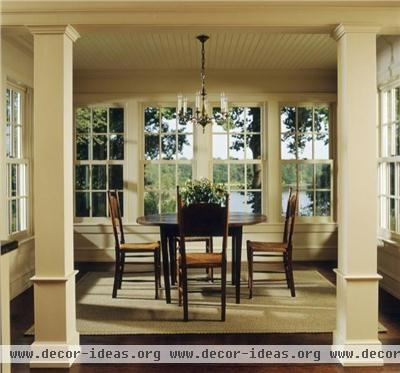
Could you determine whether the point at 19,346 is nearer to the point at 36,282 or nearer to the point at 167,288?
the point at 36,282

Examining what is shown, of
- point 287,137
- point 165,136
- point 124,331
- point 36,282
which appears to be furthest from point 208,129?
point 36,282

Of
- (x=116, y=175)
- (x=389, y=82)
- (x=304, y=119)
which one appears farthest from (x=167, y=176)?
(x=389, y=82)

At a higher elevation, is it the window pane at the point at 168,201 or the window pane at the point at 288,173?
the window pane at the point at 288,173

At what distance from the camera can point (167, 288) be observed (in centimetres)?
521

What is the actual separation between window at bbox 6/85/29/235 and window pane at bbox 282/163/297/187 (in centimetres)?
353

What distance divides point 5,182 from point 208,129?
312 cm

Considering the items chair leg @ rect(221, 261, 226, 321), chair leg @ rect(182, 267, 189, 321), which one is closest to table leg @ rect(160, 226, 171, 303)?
chair leg @ rect(182, 267, 189, 321)

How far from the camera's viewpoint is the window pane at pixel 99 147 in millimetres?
7590

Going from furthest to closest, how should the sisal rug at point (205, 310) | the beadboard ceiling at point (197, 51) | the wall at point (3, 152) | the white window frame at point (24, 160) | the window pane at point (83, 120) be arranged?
the window pane at point (83, 120) → the white window frame at point (24, 160) → the beadboard ceiling at point (197, 51) → the wall at point (3, 152) → the sisal rug at point (205, 310)

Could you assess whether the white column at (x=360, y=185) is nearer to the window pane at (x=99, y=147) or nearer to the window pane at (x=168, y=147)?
the window pane at (x=168, y=147)

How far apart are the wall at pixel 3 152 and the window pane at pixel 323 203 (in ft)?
13.0

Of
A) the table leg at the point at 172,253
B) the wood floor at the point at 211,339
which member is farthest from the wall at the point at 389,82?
the table leg at the point at 172,253

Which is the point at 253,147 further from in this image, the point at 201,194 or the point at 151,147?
the point at 201,194

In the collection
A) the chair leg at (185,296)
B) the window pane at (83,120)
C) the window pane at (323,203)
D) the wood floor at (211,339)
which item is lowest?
the wood floor at (211,339)
